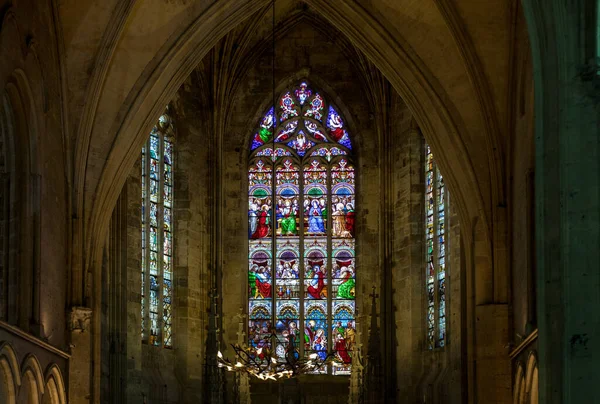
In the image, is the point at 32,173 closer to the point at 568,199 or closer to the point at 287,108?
the point at 568,199

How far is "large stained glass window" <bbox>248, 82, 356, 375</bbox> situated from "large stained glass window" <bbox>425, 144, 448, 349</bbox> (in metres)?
2.15

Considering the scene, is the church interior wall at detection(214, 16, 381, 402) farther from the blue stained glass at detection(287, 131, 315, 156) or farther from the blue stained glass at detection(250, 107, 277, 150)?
the blue stained glass at detection(287, 131, 315, 156)

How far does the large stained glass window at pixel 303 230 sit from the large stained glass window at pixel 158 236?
82.3 inches

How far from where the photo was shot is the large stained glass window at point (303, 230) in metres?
30.2

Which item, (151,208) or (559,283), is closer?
(559,283)

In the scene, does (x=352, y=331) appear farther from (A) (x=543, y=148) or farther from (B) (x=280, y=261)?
(A) (x=543, y=148)

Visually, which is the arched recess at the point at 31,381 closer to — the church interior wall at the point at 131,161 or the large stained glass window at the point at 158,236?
the church interior wall at the point at 131,161

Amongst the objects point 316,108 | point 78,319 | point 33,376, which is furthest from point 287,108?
point 33,376

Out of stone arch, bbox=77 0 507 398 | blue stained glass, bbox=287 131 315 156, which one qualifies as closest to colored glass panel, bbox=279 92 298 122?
blue stained glass, bbox=287 131 315 156

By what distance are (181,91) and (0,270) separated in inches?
374

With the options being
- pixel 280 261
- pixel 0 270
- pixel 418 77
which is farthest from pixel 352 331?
pixel 0 270

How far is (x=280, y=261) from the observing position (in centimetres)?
3070

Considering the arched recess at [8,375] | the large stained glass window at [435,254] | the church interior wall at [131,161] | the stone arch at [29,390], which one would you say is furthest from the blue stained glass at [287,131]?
the arched recess at [8,375]

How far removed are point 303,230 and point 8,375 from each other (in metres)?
11.5
